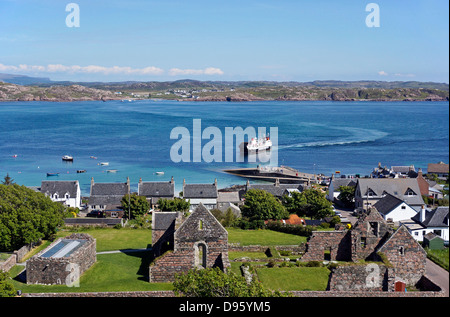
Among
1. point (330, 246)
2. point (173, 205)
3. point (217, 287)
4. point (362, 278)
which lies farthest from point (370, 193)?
point (217, 287)

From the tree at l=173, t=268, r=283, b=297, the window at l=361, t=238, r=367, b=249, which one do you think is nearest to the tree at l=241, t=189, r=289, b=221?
the window at l=361, t=238, r=367, b=249

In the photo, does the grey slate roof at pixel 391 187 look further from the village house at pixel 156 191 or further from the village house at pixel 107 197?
the village house at pixel 107 197

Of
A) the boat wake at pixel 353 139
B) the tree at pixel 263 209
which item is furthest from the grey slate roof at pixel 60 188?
the boat wake at pixel 353 139

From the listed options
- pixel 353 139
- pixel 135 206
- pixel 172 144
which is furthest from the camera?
pixel 353 139

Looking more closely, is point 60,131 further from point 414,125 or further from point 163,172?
point 414,125

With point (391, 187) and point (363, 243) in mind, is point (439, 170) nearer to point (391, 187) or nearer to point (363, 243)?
point (391, 187)
